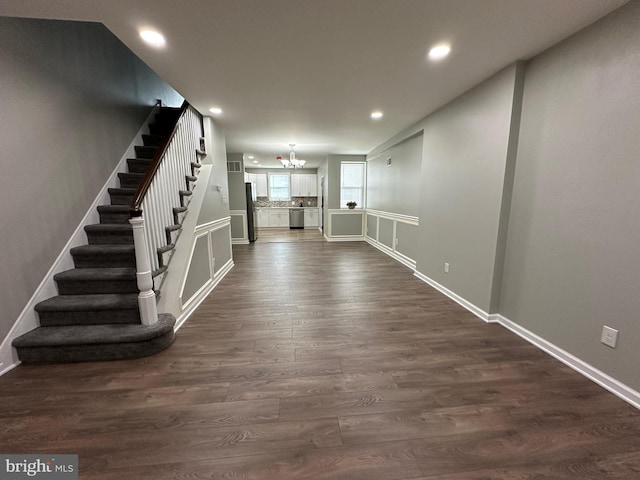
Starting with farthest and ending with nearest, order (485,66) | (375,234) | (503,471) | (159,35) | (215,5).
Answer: (375,234) → (485,66) → (159,35) → (215,5) → (503,471)

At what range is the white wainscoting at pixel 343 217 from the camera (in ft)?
23.2

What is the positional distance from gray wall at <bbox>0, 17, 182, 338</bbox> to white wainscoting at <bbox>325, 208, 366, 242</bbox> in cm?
495

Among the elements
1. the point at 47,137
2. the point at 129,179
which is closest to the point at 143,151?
the point at 129,179

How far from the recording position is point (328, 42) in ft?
6.17

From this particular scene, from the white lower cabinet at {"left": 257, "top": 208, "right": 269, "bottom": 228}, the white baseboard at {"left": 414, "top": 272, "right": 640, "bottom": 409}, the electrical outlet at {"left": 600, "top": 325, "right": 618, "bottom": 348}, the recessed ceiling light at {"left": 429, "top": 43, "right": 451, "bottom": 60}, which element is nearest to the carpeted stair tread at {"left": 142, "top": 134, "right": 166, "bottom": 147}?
the recessed ceiling light at {"left": 429, "top": 43, "right": 451, "bottom": 60}

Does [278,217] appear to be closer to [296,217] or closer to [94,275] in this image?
[296,217]

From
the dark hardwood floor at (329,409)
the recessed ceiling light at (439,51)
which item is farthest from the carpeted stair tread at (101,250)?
the recessed ceiling light at (439,51)

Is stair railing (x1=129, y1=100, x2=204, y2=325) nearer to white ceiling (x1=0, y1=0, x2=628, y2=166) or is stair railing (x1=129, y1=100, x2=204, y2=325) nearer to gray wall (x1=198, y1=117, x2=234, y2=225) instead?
gray wall (x1=198, y1=117, x2=234, y2=225)

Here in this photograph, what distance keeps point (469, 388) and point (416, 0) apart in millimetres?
2497

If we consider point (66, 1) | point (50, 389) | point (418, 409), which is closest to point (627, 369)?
point (418, 409)

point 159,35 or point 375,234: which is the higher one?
point 159,35

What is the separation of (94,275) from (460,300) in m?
3.86

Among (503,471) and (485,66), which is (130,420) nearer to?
(503,471)

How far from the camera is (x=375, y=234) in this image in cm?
645
